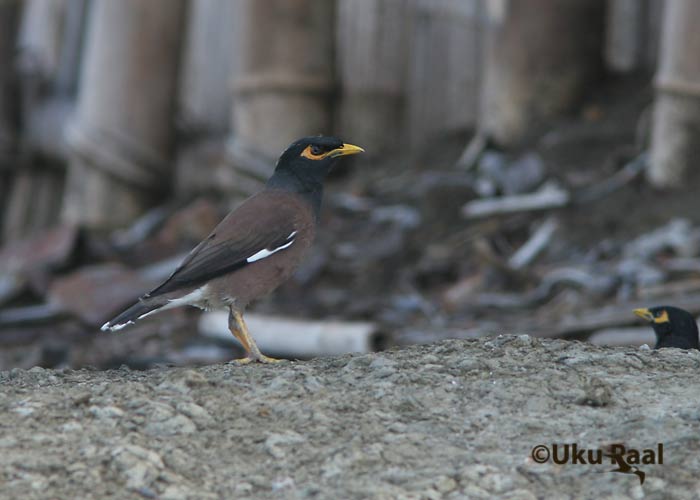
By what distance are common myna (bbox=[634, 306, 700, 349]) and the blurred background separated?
6.64 feet

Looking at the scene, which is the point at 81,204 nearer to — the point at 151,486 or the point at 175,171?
the point at 175,171

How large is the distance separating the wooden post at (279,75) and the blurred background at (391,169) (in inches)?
0.8

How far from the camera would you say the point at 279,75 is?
13312mm

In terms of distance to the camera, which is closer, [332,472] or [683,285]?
[332,472]

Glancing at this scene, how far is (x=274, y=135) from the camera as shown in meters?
13.4

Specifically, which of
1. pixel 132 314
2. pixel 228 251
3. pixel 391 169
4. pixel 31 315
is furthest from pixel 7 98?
pixel 132 314

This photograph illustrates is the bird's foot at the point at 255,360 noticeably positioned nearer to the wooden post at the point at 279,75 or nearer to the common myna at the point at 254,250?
the common myna at the point at 254,250

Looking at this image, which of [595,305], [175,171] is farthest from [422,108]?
[595,305]

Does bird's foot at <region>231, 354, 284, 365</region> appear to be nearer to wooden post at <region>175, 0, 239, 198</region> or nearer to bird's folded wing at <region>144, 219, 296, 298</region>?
bird's folded wing at <region>144, 219, 296, 298</region>

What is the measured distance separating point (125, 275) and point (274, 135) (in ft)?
7.36

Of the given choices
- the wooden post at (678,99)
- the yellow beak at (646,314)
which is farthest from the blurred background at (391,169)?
the yellow beak at (646,314)

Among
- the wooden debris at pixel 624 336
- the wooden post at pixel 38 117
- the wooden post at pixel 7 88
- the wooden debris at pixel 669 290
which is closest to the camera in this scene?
the wooden debris at pixel 624 336

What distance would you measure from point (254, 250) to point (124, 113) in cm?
916

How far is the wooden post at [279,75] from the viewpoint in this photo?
43.4 ft
